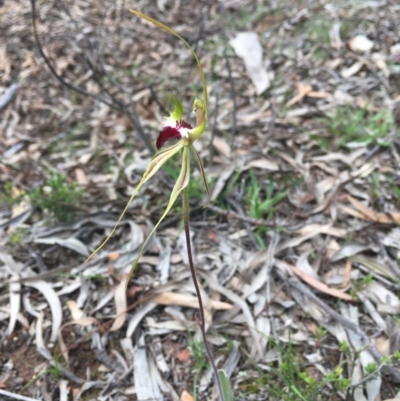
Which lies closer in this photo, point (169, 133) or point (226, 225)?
point (169, 133)

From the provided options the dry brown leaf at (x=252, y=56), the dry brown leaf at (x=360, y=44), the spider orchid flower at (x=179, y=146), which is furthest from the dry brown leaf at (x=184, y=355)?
the dry brown leaf at (x=360, y=44)

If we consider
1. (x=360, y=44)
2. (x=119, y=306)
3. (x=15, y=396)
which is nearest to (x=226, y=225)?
(x=119, y=306)

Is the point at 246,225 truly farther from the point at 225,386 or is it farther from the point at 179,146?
the point at 179,146

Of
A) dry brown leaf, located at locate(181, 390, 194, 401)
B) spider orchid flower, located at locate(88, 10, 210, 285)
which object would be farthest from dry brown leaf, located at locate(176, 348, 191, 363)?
spider orchid flower, located at locate(88, 10, 210, 285)

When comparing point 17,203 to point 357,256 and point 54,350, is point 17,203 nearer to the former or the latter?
point 54,350

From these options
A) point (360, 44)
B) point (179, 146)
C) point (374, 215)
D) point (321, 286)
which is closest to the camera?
point (179, 146)

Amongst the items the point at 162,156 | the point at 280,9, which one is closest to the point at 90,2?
the point at 280,9

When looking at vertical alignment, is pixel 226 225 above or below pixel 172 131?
below

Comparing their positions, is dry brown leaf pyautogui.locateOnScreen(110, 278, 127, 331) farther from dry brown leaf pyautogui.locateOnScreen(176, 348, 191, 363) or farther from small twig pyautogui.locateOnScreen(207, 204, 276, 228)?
small twig pyautogui.locateOnScreen(207, 204, 276, 228)
